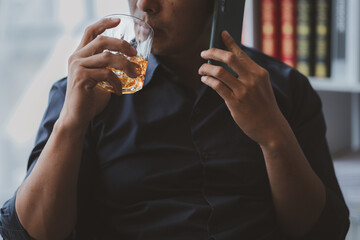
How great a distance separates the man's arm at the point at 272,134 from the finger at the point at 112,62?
153mm

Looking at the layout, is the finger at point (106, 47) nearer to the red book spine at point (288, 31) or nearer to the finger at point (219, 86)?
the finger at point (219, 86)

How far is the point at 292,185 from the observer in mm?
1124

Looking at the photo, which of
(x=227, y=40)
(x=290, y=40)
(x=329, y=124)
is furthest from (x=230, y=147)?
(x=329, y=124)

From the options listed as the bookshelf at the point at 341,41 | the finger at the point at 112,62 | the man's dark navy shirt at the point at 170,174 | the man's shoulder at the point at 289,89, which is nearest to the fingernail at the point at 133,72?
the finger at the point at 112,62

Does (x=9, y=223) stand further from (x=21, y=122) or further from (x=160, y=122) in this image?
(x=21, y=122)

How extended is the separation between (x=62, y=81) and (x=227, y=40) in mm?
438

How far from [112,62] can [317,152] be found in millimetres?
614

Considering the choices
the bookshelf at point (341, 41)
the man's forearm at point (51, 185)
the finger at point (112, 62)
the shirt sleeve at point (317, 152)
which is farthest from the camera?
the bookshelf at point (341, 41)

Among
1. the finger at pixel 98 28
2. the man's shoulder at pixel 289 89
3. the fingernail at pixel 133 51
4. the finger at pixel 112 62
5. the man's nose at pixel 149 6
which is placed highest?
the man's nose at pixel 149 6

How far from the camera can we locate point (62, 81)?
1203mm

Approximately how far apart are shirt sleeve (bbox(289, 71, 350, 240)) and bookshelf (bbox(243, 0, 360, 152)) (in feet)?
1.74

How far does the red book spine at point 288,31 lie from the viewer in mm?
1847

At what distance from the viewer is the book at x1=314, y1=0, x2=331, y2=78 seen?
1.80 m

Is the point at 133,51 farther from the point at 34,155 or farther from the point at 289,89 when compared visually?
the point at 289,89
